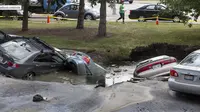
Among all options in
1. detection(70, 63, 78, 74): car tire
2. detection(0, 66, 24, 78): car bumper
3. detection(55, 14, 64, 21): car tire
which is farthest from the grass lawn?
detection(55, 14, 64, 21): car tire

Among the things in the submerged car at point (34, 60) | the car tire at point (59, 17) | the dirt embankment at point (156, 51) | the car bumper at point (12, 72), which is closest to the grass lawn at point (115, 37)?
the dirt embankment at point (156, 51)

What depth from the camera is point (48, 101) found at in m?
10.2

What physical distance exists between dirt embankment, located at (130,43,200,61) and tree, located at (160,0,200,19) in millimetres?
1947

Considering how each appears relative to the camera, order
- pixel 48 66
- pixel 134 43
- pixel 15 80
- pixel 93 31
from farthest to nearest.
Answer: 1. pixel 93 31
2. pixel 134 43
3. pixel 48 66
4. pixel 15 80

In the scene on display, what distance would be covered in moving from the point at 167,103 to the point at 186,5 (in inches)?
448

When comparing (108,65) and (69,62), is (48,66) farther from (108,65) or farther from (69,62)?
(108,65)

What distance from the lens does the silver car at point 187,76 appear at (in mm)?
9867

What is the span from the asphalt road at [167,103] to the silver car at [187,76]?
349mm

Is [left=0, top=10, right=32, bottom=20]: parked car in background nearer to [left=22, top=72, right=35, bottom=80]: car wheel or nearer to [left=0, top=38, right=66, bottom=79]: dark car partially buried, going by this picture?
[left=0, top=38, right=66, bottom=79]: dark car partially buried

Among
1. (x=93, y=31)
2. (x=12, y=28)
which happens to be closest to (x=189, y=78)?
(x=93, y=31)

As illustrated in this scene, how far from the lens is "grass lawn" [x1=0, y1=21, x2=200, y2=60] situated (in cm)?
2136

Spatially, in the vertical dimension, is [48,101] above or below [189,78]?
below

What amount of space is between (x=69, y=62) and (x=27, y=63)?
5.97 feet

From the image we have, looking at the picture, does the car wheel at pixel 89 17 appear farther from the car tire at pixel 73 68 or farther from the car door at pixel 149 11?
the car tire at pixel 73 68
